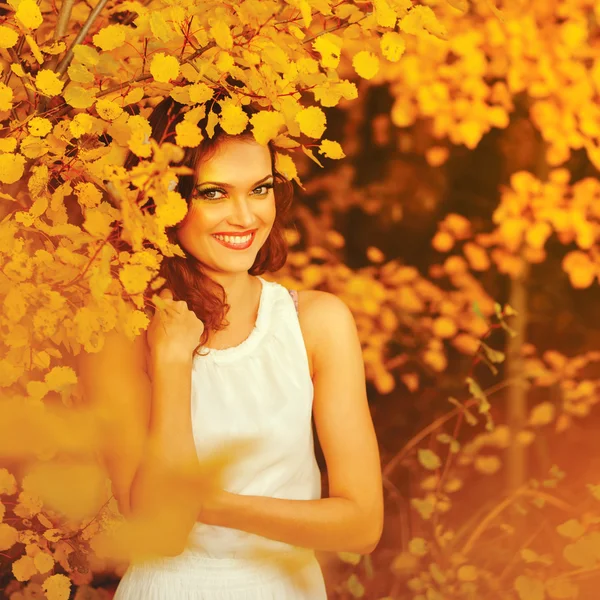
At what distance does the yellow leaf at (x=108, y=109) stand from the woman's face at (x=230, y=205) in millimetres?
287

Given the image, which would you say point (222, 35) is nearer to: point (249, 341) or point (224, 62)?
point (224, 62)

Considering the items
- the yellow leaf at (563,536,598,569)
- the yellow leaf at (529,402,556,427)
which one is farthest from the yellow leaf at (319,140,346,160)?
the yellow leaf at (529,402,556,427)

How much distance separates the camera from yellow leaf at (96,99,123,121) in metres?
1.51

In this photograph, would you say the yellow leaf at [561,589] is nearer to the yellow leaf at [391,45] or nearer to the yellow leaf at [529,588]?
the yellow leaf at [529,588]

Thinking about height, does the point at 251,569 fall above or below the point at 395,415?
above

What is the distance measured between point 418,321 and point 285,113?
2.38m

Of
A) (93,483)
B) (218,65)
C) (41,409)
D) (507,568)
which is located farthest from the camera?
(507,568)

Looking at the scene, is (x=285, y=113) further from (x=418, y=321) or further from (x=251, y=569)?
(x=418, y=321)

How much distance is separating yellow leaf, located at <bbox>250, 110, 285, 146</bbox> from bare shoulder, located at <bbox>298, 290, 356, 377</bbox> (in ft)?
1.55

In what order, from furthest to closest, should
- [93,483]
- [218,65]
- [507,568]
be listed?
[507,568], [93,483], [218,65]

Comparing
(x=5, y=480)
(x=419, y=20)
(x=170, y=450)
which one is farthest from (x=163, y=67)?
(x=5, y=480)

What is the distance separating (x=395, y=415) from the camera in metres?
3.98

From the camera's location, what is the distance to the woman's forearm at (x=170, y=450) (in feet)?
5.66

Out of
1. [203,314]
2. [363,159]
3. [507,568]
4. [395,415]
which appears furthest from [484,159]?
[203,314]
